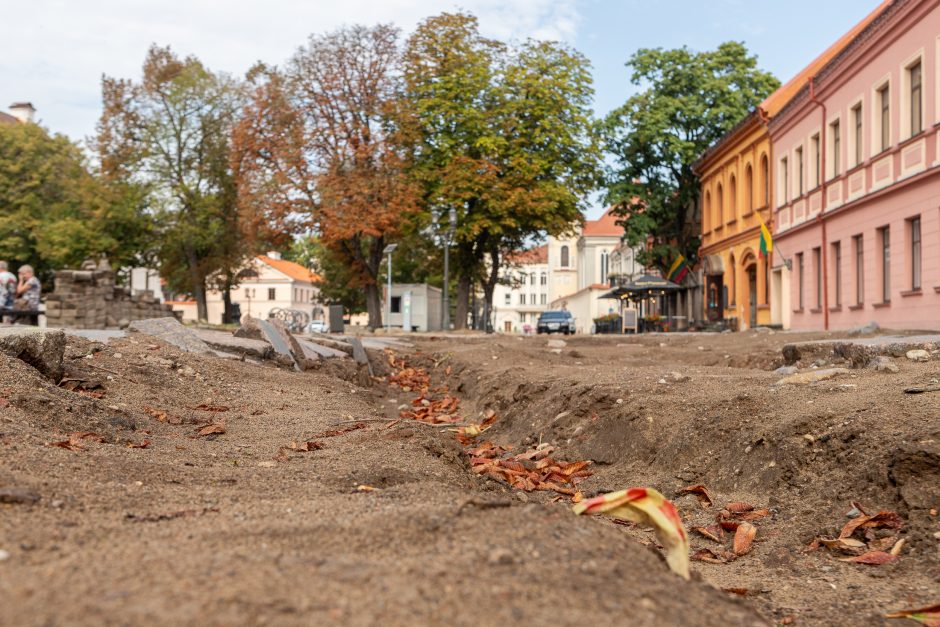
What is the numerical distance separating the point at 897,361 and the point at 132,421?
5.99 m

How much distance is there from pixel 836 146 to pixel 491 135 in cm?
1413

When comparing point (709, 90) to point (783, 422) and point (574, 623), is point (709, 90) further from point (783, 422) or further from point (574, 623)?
point (574, 623)

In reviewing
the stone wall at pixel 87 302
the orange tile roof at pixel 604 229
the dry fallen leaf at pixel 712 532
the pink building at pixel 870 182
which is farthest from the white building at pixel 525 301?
the dry fallen leaf at pixel 712 532

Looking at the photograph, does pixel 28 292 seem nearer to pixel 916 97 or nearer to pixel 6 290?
pixel 6 290

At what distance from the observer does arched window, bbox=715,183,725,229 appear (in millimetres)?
38938

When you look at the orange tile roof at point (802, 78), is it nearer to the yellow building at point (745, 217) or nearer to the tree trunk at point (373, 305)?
the yellow building at point (745, 217)

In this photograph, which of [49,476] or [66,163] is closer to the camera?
[49,476]

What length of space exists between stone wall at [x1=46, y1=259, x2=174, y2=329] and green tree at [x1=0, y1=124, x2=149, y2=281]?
859 inches

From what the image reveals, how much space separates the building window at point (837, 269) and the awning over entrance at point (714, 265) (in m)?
13.5

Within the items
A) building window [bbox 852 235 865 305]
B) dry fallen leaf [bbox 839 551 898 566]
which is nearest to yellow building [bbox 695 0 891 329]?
building window [bbox 852 235 865 305]

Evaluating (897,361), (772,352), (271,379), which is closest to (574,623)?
(897,361)

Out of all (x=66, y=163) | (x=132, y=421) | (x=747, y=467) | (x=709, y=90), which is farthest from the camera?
(x=66, y=163)

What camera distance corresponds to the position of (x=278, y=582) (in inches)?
83.7

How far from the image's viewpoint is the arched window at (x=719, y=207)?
38938 mm
